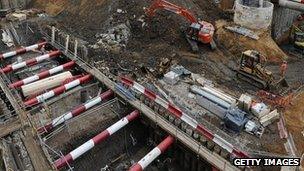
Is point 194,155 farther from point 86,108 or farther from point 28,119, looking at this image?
point 28,119

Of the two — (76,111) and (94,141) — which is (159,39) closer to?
(76,111)

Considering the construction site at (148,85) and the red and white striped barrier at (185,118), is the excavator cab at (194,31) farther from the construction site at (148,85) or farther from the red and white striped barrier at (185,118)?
the red and white striped barrier at (185,118)

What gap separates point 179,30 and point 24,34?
43.1ft

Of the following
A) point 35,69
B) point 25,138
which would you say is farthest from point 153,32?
point 25,138

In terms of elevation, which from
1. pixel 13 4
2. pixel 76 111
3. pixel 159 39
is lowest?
pixel 76 111

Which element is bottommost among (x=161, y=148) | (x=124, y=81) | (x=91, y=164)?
(x=91, y=164)

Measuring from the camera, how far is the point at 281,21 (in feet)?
117

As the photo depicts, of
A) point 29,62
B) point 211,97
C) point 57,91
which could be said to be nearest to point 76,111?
point 57,91

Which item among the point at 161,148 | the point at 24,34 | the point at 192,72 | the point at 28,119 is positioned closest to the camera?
the point at 161,148

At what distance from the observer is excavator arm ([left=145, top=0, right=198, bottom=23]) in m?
29.8

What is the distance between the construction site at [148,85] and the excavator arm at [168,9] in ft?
0.37

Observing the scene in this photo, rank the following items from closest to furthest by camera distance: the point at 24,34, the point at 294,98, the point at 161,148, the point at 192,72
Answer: the point at 161,148 < the point at 294,98 < the point at 192,72 < the point at 24,34

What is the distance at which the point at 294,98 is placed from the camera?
24.7m
